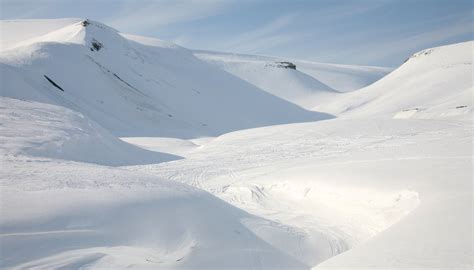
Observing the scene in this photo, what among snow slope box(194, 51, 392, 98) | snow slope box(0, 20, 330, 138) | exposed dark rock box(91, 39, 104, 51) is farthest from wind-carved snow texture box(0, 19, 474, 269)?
snow slope box(194, 51, 392, 98)

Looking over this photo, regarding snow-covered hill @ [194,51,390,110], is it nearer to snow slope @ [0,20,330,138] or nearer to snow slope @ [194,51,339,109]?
snow slope @ [194,51,339,109]

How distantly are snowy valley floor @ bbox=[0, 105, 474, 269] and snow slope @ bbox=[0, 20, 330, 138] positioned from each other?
16.0 m

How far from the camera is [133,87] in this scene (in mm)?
34938

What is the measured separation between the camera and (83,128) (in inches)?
514

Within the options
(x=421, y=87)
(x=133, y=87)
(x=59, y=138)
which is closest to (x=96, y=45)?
(x=133, y=87)

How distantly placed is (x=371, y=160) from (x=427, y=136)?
19.3ft

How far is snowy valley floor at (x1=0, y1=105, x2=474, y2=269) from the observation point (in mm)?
4129

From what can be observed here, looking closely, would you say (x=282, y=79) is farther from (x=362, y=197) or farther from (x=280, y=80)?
(x=362, y=197)

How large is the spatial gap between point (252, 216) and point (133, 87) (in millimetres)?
30749

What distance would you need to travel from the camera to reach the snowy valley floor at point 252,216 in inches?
163

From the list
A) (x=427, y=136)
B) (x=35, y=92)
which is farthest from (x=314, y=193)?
(x=35, y=92)

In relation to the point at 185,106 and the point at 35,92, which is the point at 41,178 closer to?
the point at 35,92

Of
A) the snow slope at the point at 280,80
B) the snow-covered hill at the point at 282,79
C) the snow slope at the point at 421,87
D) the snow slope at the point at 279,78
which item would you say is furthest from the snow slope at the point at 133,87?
the snow slope at the point at 279,78

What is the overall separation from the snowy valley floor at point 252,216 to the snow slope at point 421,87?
71.9ft
